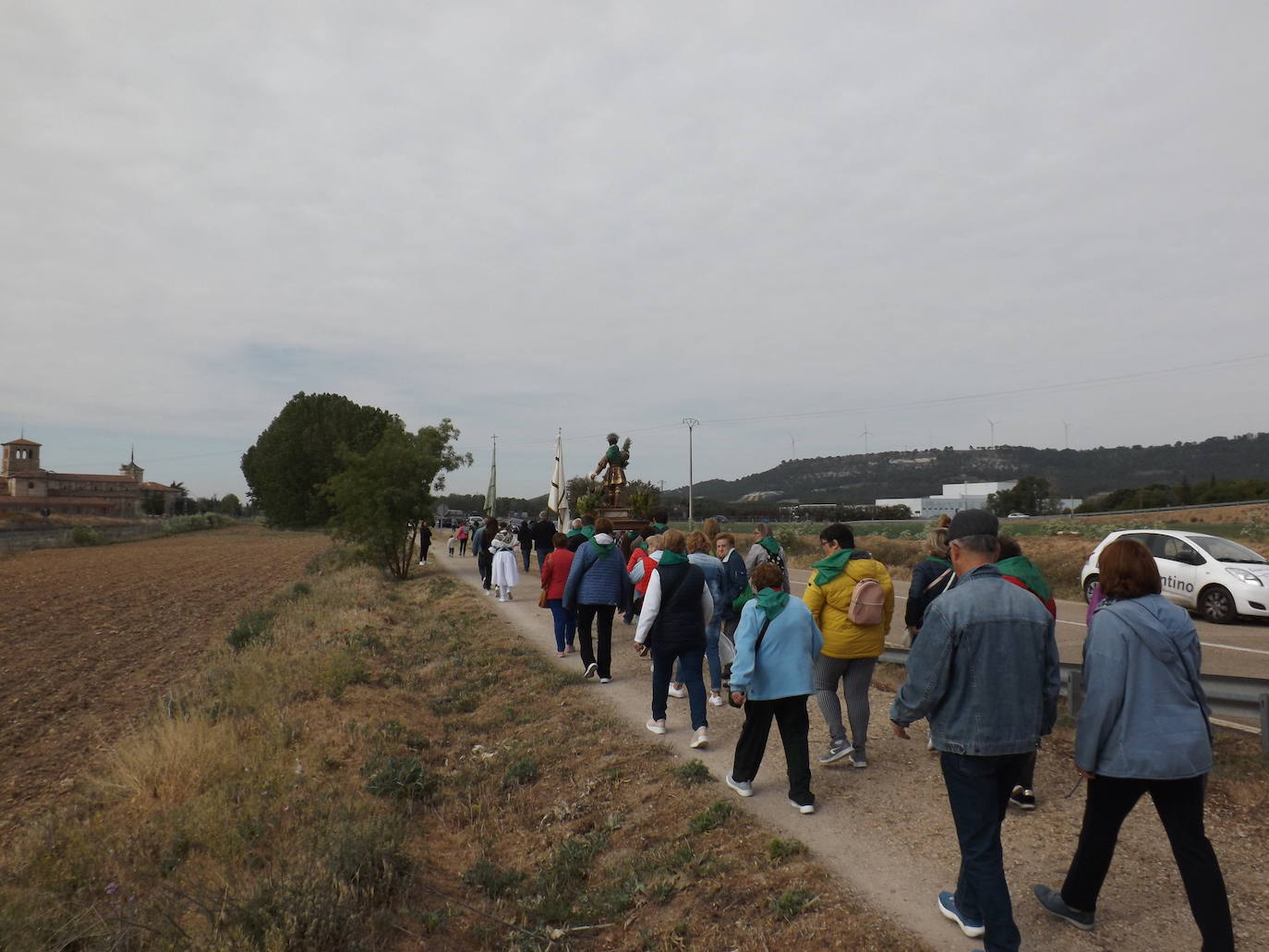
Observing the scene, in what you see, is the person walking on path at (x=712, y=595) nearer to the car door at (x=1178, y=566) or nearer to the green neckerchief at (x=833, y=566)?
the green neckerchief at (x=833, y=566)

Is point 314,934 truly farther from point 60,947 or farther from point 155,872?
point 155,872

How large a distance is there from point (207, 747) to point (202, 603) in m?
17.3

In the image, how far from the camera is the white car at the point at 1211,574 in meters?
12.9

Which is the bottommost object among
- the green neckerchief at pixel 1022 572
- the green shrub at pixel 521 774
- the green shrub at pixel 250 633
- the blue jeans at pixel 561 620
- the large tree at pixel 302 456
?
the green shrub at pixel 250 633

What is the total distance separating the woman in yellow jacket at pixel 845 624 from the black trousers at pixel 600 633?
11.7 ft

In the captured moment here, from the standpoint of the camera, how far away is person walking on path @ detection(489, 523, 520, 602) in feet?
57.0

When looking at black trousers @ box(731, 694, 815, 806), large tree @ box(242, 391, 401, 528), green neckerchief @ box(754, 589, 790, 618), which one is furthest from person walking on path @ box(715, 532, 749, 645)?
large tree @ box(242, 391, 401, 528)

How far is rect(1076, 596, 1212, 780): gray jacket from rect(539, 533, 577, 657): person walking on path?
7.23 m

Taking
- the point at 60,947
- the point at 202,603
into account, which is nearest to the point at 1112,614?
the point at 60,947

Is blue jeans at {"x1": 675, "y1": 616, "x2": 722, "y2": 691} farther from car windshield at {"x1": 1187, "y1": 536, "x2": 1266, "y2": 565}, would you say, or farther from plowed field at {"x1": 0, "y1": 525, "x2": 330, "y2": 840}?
car windshield at {"x1": 1187, "y1": 536, "x2": 1266, "y2": 565}

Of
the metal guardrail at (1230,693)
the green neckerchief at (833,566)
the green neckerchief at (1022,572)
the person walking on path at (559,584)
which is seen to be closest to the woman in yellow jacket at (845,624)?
the green neckerchief at (833,566)

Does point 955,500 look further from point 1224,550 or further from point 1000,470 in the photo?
point 1224,550

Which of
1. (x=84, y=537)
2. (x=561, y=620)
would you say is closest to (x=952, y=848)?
(x=561, y=620)

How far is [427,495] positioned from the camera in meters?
26.0
